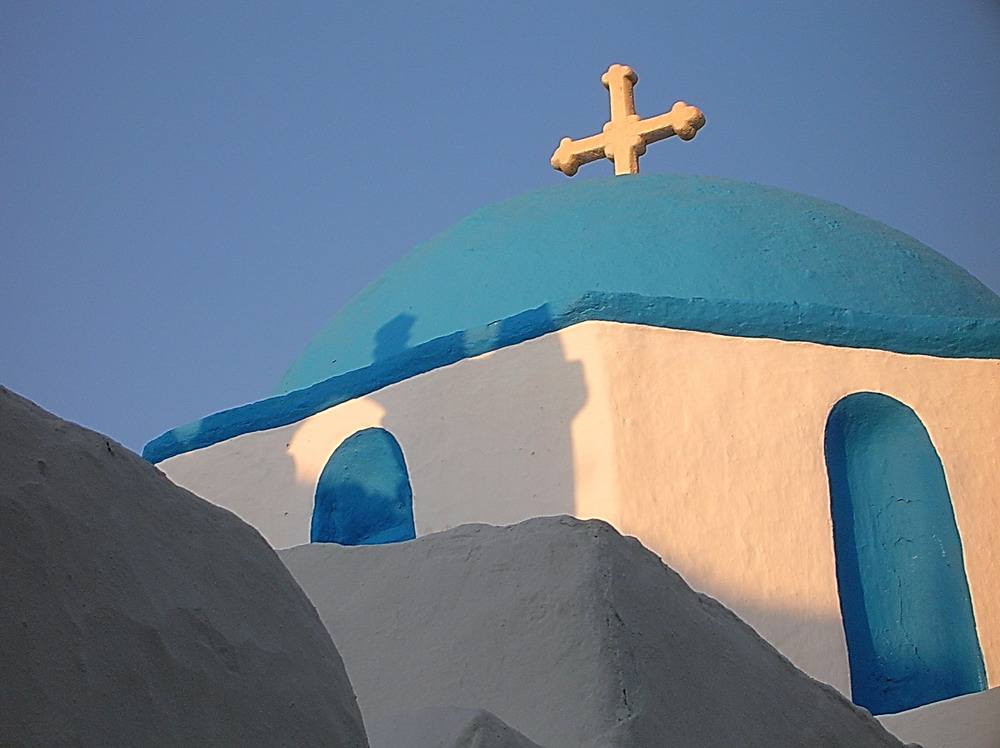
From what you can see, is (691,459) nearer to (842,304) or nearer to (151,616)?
(842,304)

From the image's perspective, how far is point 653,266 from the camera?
18.1ft

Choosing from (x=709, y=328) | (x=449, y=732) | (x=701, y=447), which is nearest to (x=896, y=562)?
(x=701, y=447)

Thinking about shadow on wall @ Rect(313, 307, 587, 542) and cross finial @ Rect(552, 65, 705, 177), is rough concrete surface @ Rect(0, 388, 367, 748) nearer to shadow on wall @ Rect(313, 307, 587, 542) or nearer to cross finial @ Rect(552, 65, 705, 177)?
shadow on wall @ Rect(313, 307, 587, 542)

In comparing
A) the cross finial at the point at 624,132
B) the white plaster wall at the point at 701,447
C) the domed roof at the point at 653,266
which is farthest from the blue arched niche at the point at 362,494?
the cross finial at the point at 624,132

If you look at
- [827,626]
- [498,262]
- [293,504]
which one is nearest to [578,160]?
[498,262]

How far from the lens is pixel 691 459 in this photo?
4867 mm

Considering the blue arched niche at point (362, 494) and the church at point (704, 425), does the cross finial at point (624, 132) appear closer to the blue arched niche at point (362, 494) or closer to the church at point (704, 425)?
the church at point (704, 425)

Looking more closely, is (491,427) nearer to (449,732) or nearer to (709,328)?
(709,328)

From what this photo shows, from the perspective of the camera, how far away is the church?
481cm

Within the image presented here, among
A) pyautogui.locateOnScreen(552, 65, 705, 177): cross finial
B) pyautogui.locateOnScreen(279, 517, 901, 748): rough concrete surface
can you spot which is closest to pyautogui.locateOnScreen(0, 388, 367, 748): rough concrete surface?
pyautogui.locateOnScreen(279, 517, 901, 748): rough concrete surface

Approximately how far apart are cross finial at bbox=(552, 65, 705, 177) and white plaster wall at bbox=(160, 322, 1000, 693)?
2288 mm

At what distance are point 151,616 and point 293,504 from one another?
4105 millimetres

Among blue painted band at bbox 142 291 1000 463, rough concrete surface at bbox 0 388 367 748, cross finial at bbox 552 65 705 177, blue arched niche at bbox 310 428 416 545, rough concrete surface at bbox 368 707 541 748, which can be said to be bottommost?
rough concrete surface at bbox 368 707 541 748

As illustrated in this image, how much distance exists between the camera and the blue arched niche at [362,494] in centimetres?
553
